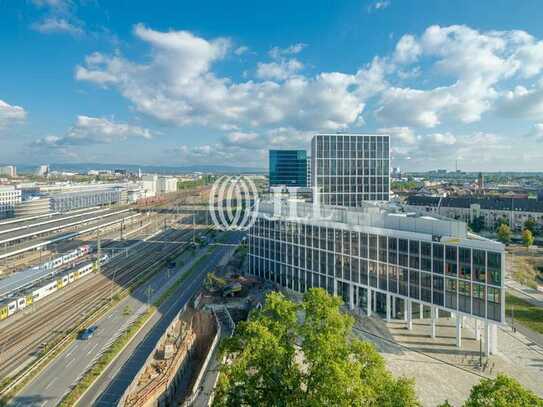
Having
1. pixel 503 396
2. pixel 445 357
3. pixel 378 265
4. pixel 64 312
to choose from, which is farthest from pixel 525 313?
pixel 64 312

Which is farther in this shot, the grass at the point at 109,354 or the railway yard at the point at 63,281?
the railway yard at the point at 63,281

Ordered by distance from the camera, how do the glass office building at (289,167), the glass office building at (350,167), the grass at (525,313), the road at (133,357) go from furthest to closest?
the glass office building at (289,167), the glass office building at (350,167), the grass at (525,313), the road at (133,357)

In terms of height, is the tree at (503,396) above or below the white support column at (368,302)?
above

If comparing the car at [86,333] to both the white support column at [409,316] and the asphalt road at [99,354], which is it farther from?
the white support column at [409,316]

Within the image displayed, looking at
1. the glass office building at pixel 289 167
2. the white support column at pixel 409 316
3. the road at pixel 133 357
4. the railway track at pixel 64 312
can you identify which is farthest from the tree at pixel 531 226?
the railway track at pixel 64 312

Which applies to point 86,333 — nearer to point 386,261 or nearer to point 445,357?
point 386,261

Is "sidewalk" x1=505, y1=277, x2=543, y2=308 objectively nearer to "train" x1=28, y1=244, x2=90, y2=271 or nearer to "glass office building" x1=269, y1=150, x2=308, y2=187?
"glass office building" x1=269, y1=150, x2=308, y2=187
